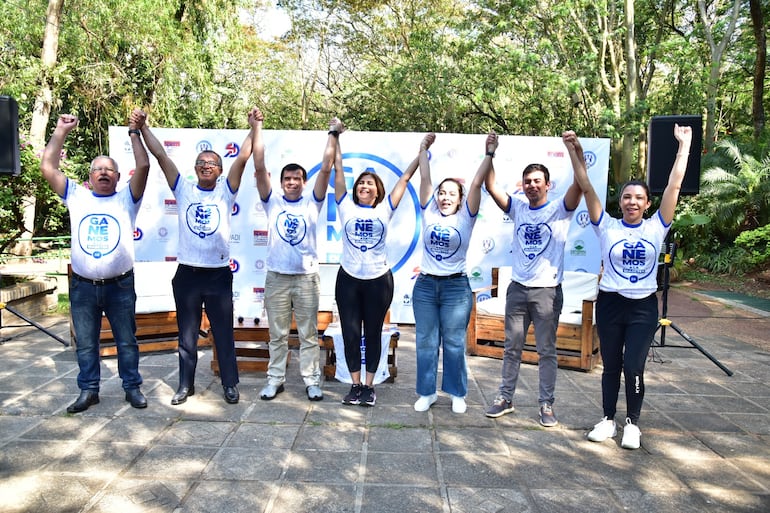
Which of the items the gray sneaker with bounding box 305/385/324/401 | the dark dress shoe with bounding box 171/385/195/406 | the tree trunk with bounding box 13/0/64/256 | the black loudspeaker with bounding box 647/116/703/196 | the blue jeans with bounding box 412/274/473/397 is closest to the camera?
the blue jeans with bounding box 412/274/473/397

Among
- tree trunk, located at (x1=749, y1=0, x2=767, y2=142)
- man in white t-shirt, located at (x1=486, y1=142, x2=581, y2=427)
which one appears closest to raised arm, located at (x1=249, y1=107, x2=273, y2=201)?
man in white t-shirt, located at (x1=486, y1=142, x2=581, y2=427)

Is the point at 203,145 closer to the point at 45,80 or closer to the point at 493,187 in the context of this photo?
the point at 493,187

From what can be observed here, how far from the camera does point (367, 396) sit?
441 centimetres

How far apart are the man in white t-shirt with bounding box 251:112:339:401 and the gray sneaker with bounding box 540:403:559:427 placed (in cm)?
164

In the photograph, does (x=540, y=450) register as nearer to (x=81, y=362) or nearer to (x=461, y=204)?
(x=461, y=204)

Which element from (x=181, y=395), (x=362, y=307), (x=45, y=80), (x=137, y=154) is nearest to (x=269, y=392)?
(x=181, y=395)

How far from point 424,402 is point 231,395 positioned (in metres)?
1.44

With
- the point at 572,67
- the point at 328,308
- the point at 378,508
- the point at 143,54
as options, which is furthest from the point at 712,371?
the point at 143,54

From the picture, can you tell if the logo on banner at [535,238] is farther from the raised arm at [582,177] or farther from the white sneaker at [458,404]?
the white sneaker at [458,404]

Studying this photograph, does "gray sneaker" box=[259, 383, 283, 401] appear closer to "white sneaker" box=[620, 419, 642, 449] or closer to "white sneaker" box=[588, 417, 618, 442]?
"white sneaker" box=[588, 417, 618, 442]

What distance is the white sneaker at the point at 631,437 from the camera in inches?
144

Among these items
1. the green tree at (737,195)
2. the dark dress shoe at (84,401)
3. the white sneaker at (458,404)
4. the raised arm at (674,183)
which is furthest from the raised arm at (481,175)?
the green tree at (737,195)

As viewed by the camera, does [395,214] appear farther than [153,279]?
Yes

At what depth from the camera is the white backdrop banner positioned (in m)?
6.92
